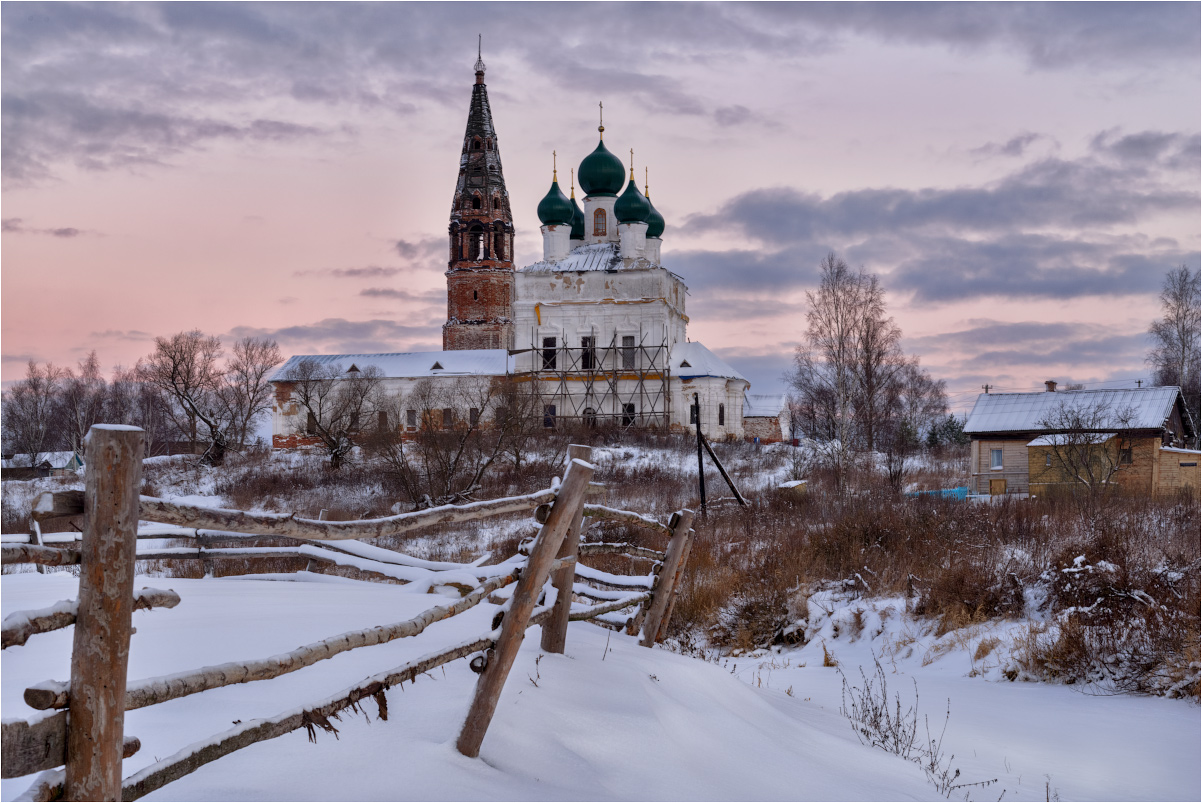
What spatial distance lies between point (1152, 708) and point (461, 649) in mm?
6134

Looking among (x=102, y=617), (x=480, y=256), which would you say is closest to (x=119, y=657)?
(x=102, y=617)

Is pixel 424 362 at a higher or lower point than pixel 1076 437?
higher

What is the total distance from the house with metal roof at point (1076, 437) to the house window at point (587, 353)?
1794cm

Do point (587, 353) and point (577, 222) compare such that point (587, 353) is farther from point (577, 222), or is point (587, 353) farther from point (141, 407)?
point (141, 407)

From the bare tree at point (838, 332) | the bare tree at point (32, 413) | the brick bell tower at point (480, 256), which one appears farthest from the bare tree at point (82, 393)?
the bare tree at point (838, 332)

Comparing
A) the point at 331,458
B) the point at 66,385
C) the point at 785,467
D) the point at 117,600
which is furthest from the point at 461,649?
the point at 66,385

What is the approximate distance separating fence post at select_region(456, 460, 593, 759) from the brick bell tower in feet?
154

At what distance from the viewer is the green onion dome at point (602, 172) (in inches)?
1719

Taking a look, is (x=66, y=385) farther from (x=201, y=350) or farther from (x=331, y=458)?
(x=331, y=458)

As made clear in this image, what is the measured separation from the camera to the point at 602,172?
43.6 meters

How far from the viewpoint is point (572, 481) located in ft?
13.1

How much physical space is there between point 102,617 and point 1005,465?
28282mm

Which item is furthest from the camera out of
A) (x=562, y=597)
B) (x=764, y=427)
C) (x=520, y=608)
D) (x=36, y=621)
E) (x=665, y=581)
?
(x=764, y=427)

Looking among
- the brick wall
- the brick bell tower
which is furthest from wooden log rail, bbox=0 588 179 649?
the brick wall
